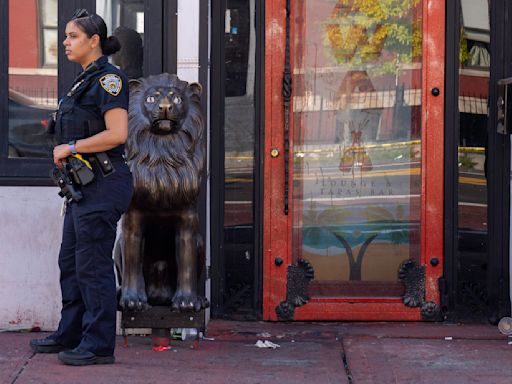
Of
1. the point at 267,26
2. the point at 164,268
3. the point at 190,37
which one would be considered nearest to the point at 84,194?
the point at 164,268

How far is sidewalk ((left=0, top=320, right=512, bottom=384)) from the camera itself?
21.4ft

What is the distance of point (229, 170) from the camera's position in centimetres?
802

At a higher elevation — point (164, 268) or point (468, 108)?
point (468, 108)

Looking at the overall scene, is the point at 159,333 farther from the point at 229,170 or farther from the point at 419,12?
the point at 419,12

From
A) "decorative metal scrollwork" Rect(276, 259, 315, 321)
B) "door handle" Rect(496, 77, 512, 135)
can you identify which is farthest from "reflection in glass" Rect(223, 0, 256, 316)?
"door handle" Rect(496, 77, 512, 135)

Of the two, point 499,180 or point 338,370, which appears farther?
point 499,180

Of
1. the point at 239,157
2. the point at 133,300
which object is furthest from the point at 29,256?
the point at 239,157

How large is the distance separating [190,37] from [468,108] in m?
1.96

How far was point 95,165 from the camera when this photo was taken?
6.42 m

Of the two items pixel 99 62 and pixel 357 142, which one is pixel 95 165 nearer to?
pixel 99 62

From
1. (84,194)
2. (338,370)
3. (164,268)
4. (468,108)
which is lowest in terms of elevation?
(338,370)

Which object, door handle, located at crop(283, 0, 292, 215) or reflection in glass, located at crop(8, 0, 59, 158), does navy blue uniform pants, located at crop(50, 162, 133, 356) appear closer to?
A: reflection in glass, located at crop(8, 0, 59, 158)

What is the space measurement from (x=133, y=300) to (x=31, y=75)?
71.0 inches

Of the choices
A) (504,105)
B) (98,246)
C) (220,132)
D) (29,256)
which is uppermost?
(504,105)
